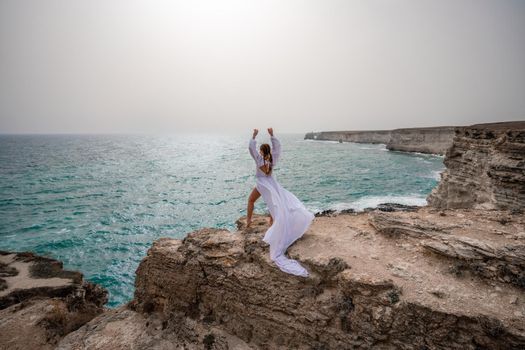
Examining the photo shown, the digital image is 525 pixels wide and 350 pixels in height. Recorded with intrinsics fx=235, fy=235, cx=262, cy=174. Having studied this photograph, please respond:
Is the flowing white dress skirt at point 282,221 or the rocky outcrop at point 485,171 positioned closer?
the flowing white dress skirt at point 282,221

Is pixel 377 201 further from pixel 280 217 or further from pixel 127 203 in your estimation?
pixel 127 203

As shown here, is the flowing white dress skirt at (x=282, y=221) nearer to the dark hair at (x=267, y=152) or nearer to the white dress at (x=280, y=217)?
the white dress at (x=280, y=217)

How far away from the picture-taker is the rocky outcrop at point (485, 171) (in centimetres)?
1251

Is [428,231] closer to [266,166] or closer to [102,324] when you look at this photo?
[266,166]

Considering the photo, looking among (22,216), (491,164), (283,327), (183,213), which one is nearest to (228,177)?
(183,213)

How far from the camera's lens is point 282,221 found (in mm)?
5672

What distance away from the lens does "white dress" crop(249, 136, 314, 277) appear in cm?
560

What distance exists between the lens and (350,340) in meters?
4.71

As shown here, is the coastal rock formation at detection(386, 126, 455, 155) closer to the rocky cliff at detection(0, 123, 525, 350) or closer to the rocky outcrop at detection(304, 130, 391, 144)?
the rocky outcrop at detection(304, 130, 391, 144)

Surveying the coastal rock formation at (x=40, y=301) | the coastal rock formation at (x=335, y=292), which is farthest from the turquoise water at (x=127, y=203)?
the coastal rock formation at (x=335, y=292)

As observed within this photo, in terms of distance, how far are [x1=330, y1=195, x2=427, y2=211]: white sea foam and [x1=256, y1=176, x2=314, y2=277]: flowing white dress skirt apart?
54.1 ft

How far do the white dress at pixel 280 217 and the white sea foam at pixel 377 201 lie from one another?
54.1 ft

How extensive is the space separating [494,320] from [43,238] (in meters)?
24.4

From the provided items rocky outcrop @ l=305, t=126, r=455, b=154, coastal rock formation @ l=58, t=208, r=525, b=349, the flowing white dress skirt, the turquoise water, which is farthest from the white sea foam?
rocky outcrop @ l=305, t=126, r=455, b=154
